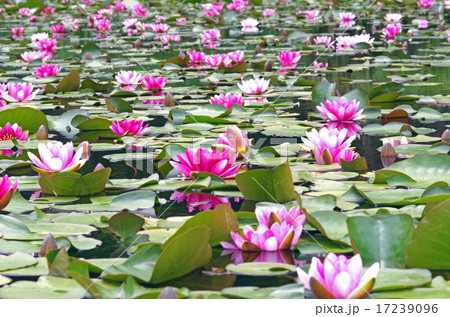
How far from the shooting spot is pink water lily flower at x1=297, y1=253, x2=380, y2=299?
4.50 feet

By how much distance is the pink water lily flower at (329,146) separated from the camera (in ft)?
8.86

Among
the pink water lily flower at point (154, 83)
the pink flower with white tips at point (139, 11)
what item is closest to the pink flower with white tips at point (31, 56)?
the pink water lily flower at point (154, 83)

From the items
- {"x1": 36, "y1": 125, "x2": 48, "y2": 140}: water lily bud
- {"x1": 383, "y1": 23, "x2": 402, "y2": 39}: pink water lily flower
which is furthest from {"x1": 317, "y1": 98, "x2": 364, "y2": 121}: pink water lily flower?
{"x1": 383, "y1": 23, "x2": 402, "y2": 39}: pink water lily flower

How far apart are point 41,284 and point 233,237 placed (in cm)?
53

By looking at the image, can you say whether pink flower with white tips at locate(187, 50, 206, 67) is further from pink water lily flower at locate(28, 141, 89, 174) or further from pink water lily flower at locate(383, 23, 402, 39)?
pink water lily flower at locate(28, 141, 89, 174)

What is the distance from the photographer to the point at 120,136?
3.41 meters

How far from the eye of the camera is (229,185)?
2434mm

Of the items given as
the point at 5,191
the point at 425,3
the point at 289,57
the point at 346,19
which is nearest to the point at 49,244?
the point at 5,191

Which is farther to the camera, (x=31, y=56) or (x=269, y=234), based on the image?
(x=31, y=56)

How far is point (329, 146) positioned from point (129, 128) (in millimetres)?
1151

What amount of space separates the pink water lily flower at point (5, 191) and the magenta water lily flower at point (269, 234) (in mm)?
746

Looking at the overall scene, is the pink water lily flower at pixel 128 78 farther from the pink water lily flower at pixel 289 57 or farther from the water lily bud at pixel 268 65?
the pink water lily flower at pixel 289 57

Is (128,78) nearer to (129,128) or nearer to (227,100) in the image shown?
(227,100)
